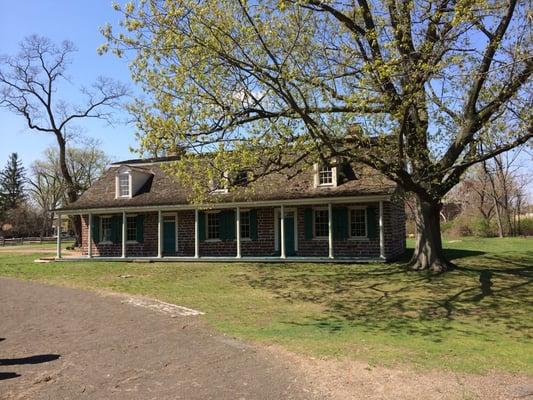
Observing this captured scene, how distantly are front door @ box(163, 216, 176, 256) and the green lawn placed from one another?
3.41 meters

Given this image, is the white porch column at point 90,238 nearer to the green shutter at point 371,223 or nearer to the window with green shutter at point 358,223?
the window with green shutter at point 358,223

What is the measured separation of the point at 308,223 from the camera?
2231 centimetres

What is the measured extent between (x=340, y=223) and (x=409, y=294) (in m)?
8.24

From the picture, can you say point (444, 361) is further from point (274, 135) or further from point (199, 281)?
point (199, 281)

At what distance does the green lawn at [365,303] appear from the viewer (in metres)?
7.81

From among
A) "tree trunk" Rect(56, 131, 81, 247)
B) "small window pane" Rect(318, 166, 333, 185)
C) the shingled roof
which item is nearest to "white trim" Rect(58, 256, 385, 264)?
the shingled roof

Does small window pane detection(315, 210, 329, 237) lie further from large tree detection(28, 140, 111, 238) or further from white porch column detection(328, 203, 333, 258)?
large tree detection(28, 140, 111, 238)

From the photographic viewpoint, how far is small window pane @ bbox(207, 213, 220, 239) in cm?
2430

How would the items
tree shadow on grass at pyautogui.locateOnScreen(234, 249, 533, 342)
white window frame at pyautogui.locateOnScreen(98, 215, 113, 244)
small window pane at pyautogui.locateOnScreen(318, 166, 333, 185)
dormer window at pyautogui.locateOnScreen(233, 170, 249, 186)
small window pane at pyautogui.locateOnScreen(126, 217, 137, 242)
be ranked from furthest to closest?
white window frame at pyautogui.locateOnScreen(98, 215, 113, 244), small window pane at pyautogui.locateOnScreen(126, 217, 137, 242), small window pane at pyautogui.locateOnScreen(318, 166, 333, 185), dormer window at pyautogui.locateOnScreen(233, 170, 249, 186), tree shadow on grass at pyautogui.locateOnScreen(234, 249, 533, 342)

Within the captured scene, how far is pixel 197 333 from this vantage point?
29.1ft

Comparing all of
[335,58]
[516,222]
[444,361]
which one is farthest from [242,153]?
[516,222]

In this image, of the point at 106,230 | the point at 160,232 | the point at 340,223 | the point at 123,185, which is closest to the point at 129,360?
the point at 340,223

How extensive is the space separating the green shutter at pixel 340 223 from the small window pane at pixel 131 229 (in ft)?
35.3

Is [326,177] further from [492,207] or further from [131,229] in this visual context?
[492,207]
